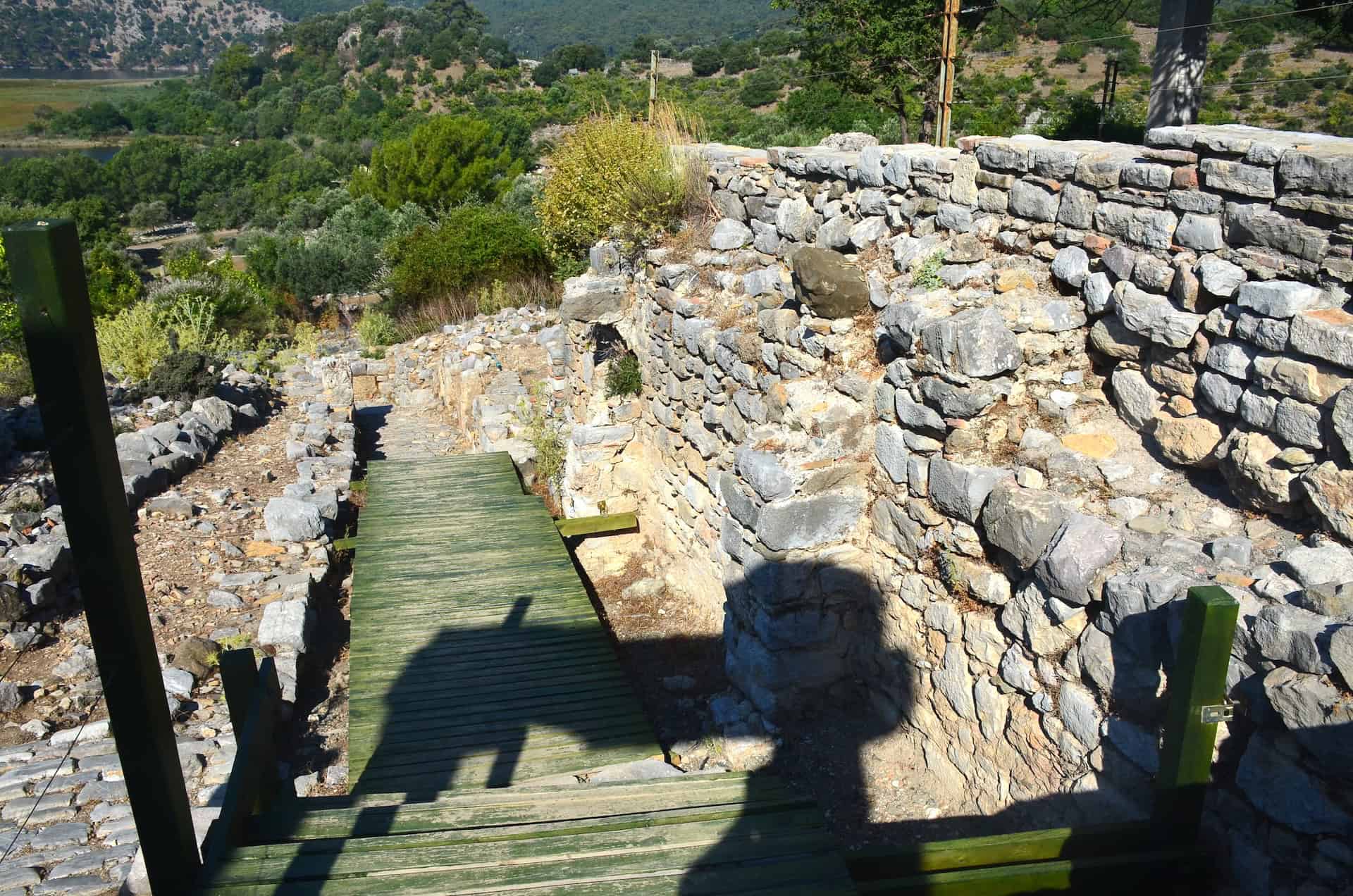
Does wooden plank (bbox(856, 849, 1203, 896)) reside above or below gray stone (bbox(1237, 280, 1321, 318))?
below

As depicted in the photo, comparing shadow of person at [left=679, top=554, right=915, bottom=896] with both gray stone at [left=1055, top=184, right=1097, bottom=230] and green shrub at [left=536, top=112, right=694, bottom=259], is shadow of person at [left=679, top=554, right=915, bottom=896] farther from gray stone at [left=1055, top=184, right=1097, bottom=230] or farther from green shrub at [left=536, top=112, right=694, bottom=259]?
green shrub at [left=536, top=112, right=694, bottom=259]

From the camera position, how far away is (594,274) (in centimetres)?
824

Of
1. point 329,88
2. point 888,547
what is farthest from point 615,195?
point 329,88

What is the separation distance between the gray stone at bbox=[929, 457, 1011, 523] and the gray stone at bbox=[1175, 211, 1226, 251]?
3.89 feet

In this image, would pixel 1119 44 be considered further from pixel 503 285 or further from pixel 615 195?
pixel 615 195

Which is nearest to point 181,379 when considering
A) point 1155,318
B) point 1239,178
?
point 1155,318

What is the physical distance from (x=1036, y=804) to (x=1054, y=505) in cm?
119

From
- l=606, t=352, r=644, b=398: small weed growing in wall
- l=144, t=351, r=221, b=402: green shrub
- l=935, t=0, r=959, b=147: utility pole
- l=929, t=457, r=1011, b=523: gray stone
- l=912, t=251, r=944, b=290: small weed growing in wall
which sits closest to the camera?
l=929, t=457, r=1011, b=523: gray stone

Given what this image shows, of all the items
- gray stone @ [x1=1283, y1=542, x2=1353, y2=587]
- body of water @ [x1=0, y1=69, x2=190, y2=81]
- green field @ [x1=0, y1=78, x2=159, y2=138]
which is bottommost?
gray stone @ [x1=1283, y1=542, x2=1353, y2=587]

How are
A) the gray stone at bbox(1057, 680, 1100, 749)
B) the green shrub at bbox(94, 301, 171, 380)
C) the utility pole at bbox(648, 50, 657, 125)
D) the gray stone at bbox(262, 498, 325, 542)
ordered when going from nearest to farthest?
the gray stone at bbox(1057, 680, 1100, 749) < the gray stone at bbox(262, 498, 325, 542) < the utility pole at bbox(648, 50, 657, 125) < the green shrub at bbox(94, 301, 171, 380)

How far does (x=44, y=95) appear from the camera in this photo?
76625 millimetres

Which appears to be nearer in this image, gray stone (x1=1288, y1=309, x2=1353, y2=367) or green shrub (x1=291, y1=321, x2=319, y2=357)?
gray stone (x1=1288, y1=309, x2=1353, y2=367)

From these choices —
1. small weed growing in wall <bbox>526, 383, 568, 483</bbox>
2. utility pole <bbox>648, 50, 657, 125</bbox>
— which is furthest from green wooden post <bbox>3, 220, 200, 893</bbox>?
utility pole <bbox>648, 50, 657, 125</bbox>

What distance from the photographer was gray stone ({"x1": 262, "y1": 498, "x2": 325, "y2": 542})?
7801mm
